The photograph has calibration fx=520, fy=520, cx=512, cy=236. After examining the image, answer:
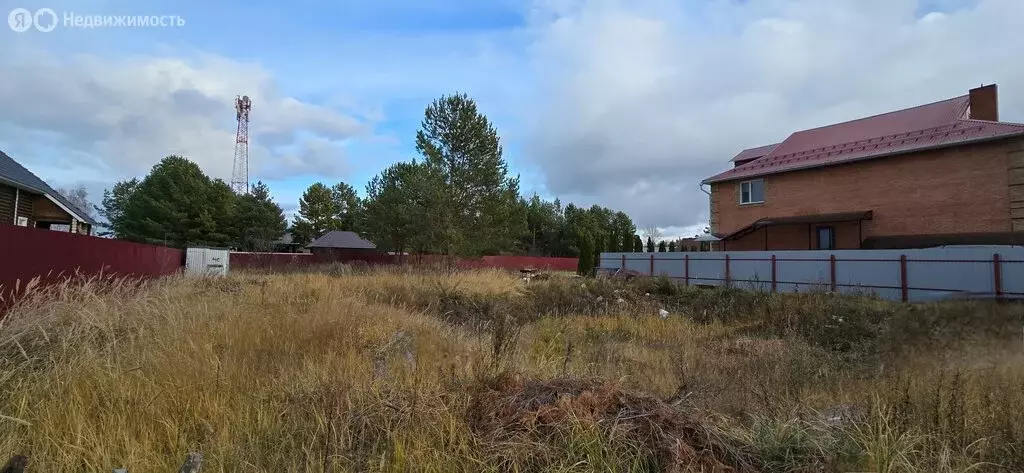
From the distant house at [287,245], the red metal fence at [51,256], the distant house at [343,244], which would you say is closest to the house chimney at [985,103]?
the red metal fence at [51,256]

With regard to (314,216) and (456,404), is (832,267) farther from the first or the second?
(314,216)

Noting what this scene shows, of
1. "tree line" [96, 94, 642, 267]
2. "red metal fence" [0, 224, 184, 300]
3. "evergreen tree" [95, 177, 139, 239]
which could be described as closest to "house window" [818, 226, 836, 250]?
"tree line" [96, 94, 642, 267]

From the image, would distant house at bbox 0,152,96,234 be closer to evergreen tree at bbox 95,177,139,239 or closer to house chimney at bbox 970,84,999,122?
house chimney at bbox 970,84,999,122

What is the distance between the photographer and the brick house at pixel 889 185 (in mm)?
18078

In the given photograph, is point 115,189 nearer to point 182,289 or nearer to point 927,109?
point 182,289

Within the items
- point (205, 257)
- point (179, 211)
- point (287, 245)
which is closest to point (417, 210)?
point (205, 257)

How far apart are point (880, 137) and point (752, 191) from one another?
234 inches

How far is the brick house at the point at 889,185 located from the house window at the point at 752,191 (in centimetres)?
5

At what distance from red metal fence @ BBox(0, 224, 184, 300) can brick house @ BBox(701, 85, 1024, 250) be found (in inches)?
942

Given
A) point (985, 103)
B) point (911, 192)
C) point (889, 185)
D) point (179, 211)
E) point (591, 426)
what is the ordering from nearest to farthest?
point (591, 426) → point (911, 192) → point (889, 185) → point (985, 103) → point (179, 211)

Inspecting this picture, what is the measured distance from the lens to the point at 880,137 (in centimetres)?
2181

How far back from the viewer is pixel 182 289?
901cm

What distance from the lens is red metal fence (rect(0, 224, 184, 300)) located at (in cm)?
602

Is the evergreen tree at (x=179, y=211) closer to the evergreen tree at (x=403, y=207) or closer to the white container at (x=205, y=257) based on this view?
the evergreen tree at (x=403, y=207)
